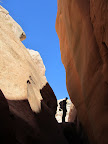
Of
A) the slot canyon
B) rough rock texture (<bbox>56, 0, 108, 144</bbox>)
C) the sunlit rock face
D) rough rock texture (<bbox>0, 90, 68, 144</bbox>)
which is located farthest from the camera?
rough rock texture (<bbox>56, 0, 108, 144</bbox>)

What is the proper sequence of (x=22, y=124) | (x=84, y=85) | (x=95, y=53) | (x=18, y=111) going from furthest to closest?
(x=84, y=85), (x=95, y=53), (x=18, y=111), (x=22, y=124)

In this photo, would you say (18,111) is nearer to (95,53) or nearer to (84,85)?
(84,85)

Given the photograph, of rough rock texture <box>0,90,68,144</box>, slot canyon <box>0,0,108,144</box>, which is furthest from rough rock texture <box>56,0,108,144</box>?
rough rock texture <box>0,90,68,144</box>

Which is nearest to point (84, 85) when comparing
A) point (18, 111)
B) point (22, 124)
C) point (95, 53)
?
point (95, 53)

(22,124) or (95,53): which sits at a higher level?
(95,53)

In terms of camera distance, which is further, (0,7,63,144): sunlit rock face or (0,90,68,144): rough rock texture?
(0,7,63,144): sunlit rock face

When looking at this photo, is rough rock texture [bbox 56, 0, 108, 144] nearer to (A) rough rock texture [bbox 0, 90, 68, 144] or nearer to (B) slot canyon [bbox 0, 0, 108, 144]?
(B) slot canyon [bbox 0, 0, 108, 144]

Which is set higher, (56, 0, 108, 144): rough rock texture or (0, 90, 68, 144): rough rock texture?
(56, 0, 108, 144): rough rock texture

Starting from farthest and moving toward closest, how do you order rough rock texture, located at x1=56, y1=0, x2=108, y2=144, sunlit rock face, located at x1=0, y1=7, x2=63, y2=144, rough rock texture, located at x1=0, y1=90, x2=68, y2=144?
rough rock texture, located at x1=56, y1=0, x2=108, y2=144, sunlit rock face, located at x1=0, y1=7, x2=63, y2=144, rough rock texture, located at x1=0, y1=90, x2=68, y2=144

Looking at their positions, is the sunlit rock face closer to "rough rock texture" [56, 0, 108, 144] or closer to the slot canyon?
the slot canyon

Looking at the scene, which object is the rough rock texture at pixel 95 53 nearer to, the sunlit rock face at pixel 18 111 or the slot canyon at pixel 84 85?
the slot canyon at pixel 84 85

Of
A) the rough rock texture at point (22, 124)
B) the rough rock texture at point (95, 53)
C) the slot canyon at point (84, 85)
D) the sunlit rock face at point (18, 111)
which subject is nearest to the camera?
the rough rock texture at point (22, 124)

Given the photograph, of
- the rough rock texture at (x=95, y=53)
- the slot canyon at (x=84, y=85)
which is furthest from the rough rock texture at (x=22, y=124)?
the rough rock texture at (x=95, y=53)

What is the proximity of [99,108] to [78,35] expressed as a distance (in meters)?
3.91
